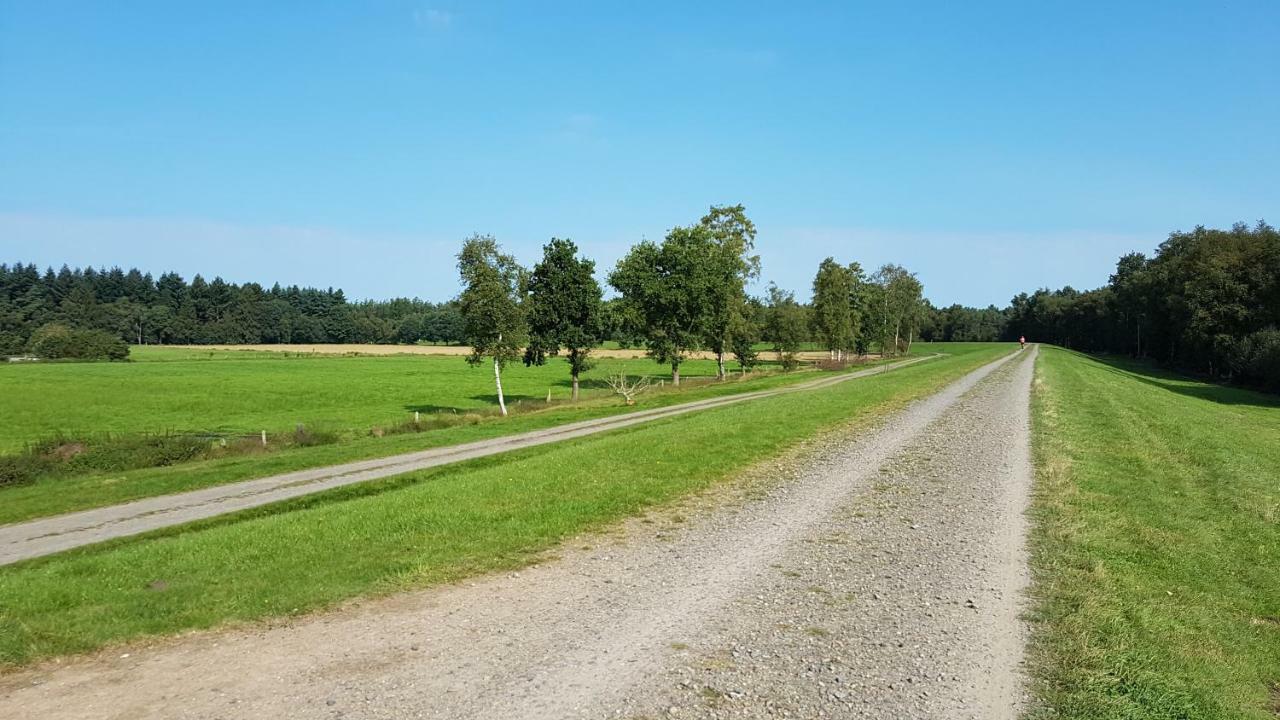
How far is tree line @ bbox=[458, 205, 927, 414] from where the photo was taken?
1582 inches

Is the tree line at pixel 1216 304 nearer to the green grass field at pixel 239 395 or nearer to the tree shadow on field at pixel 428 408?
the green grass field at pixel 239 395

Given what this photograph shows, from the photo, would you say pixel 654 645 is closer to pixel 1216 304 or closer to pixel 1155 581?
pixel 1155 581

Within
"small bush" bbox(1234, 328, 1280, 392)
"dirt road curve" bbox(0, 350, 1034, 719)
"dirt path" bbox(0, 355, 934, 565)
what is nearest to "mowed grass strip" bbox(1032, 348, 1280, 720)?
"dirt road curve" bbox(0, 350, 1034, 719)

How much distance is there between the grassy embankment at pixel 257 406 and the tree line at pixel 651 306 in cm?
395

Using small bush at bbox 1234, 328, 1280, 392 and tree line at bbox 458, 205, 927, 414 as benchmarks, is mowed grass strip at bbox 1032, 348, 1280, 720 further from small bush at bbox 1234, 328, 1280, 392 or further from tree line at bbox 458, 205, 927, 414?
small bush at bbox 1234, 328, 1280, 392

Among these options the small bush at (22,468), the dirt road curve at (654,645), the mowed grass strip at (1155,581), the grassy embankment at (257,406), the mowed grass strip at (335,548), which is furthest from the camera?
the small bush at (22,468)

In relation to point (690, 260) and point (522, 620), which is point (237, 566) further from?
point (690, 260)

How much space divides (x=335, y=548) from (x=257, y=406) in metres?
51.3

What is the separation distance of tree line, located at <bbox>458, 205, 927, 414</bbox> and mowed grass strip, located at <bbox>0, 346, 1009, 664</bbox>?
23.0m

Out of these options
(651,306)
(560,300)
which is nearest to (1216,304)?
(651,306)

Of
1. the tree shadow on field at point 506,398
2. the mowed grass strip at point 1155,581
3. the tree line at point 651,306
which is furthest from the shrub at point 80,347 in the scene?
the mowed grass strip at point 1155,581

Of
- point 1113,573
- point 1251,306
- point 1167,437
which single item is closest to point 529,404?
point 1167,437

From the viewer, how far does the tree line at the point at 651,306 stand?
40.2 metres

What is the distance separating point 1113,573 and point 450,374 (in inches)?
3376
